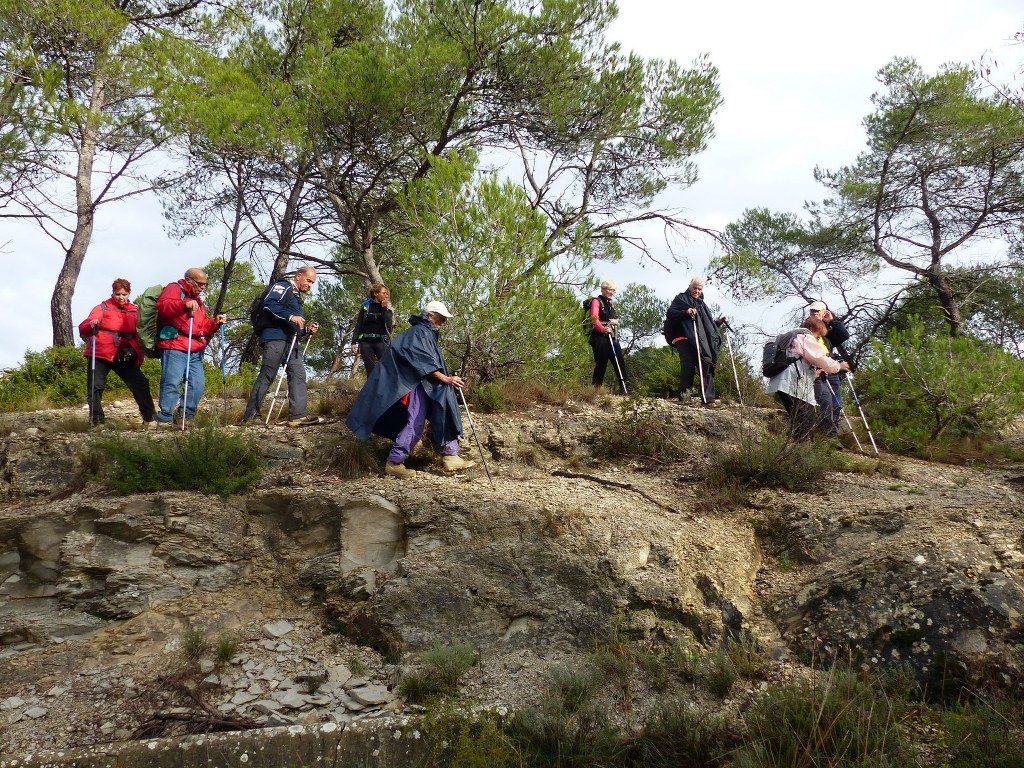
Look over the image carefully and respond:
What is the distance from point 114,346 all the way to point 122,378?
17.6 inches

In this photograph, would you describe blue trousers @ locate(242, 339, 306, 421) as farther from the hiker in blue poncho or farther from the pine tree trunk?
the pine tree trunk

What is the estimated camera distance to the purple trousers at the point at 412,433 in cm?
702

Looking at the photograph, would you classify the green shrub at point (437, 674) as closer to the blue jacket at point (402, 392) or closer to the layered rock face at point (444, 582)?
the layered rock face at point (444, 582)

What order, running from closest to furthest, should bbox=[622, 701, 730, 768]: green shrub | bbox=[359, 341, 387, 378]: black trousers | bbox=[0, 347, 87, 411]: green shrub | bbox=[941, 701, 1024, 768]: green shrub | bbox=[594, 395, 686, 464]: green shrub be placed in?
bbox=[941, 701, 1024, 768]: green shrub → bbox=[622, 701, 730, 768]: green shrub → bbox=[594, 395, 686, 464]: green shrub → bbox=[359, 341, 387, 378]: black trousers → bbox=[0, 347, 87, 411]: green shrub

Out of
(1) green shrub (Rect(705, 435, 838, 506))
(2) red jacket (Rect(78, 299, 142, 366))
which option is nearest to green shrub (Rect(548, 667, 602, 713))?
(1) green shrub (Rect(705, 435, 838, 506))

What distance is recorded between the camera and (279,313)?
8133 millimetres

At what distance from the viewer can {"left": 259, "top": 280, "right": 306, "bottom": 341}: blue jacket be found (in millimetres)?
8117

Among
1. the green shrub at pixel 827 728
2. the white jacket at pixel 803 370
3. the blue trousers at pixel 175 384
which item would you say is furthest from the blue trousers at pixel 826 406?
the blue trousers at pixel 175 384

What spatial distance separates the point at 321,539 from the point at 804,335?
5181mm

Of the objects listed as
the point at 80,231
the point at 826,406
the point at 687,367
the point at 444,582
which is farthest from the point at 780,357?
the point at 80,231

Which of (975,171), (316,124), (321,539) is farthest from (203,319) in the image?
(975,171)

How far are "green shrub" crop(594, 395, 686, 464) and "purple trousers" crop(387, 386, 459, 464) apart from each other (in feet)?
6.01

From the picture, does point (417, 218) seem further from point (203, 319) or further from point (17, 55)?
point (17, 55)

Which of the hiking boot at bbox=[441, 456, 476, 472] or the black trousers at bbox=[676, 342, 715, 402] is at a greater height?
the black trousers at bbox=[676, 342, 715, 402]
